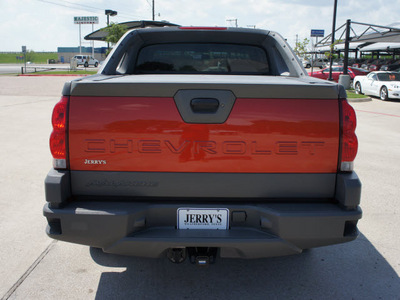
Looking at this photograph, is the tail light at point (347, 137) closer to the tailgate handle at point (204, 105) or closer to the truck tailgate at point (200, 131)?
the truck tailgate at point (200, 131)

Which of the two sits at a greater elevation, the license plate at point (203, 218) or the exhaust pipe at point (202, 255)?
the license plate at point (203, 218)

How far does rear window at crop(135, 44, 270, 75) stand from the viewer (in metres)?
4.08

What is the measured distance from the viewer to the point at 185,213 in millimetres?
2547

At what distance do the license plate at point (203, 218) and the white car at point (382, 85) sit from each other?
1810 centimetres

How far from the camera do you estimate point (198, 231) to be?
8.37 ft

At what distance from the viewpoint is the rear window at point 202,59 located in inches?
161

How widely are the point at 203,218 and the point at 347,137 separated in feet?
3.47

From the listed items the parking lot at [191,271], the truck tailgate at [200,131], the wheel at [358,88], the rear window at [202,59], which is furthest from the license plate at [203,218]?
the wheel at [358,88]

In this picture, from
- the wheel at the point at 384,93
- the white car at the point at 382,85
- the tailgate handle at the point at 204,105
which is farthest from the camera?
the wheel at the point at 384,93

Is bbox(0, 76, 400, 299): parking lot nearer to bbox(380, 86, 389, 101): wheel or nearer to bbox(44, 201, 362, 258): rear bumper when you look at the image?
bbox(44, 201, 362, 258): rear bumper

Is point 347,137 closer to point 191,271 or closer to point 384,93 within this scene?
point 191,271

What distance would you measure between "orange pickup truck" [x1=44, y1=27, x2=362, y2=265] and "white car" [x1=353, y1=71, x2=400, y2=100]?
17.8m

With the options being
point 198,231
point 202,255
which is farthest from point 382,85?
point 198,231

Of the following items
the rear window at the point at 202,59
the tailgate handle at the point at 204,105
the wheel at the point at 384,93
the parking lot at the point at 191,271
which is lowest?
the parking lot at the point at 191,271
